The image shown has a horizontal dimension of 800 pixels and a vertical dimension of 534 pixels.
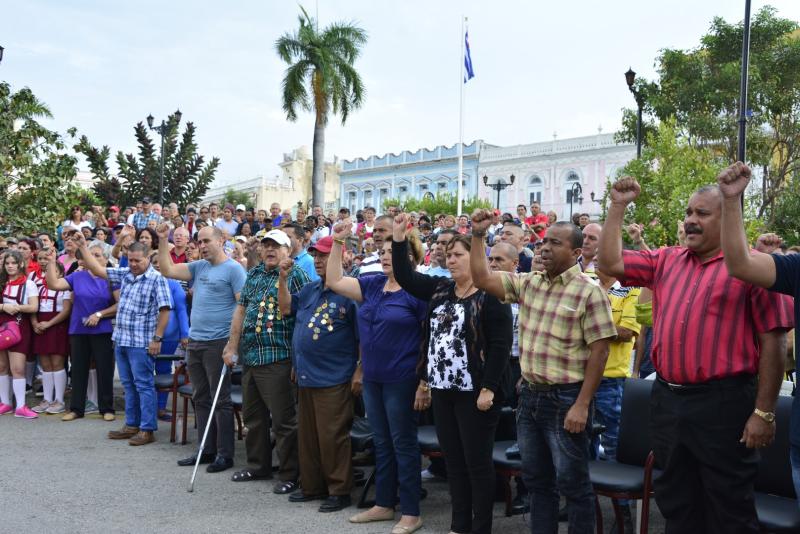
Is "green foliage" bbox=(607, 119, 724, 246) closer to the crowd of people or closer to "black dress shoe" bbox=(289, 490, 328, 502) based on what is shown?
the crowd of people

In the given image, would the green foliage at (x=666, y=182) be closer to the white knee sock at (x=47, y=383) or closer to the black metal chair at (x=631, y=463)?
the white knee sock at (x=47, y=383)

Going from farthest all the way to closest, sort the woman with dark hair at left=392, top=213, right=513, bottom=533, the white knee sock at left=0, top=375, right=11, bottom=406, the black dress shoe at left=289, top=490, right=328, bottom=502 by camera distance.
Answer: the white knee sock at left=0, top=375, right=11, bottom=406 → the black dress shoe at left=289, top=490, right=328, bottom=502 → the woman with dark hair at left=392, top=213, right=513, bottom=533

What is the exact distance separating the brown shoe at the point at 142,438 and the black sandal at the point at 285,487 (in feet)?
7.41

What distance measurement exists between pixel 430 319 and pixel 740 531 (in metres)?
2.27

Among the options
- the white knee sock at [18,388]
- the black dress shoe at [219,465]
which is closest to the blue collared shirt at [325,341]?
the black dress shoe at [219,465]

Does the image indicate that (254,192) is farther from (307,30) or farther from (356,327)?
(356,327)

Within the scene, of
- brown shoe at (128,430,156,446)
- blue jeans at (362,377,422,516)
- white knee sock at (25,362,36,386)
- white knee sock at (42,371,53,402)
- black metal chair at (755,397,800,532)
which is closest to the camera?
black metal chair at (755,397,800,532)

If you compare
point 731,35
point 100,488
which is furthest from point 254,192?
point 100,488

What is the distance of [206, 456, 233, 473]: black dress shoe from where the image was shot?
22.4ft

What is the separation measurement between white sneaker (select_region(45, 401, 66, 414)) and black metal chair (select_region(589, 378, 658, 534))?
23.2ft

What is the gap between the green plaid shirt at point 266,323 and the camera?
251 inches

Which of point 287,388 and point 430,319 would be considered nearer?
point 430,319

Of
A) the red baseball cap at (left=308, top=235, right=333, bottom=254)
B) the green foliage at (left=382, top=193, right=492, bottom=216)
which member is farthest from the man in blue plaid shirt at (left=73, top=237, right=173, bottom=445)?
the green foliage at (left=382, top=193, right=492, bottom=216)

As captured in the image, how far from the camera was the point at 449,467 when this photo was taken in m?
5.00
